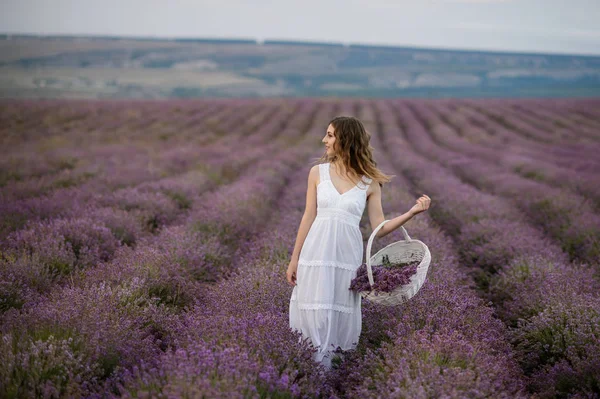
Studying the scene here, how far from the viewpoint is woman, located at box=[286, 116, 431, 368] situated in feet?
9.04

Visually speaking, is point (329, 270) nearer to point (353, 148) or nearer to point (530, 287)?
point (353, 148)

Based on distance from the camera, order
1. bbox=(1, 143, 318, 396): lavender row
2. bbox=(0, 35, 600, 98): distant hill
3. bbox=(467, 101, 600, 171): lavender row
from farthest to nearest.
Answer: bbox=(0, 35, 600, 98): distant hill, bbox=(467, 101, 600, 171): lavender row, bbox=(1, 143, 318, 396): lavender row

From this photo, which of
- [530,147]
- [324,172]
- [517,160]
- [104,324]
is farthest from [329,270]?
[530,147]

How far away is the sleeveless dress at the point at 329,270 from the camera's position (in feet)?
9.03

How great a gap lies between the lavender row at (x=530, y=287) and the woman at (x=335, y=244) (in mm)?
1149

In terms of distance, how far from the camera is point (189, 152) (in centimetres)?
1309

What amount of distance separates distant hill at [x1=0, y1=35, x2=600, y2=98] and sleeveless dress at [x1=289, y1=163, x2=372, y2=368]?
36.1m

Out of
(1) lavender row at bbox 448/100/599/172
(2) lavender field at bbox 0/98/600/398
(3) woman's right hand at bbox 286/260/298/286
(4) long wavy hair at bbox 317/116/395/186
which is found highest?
(4) long wavy hair at bbox 317/116/395/186

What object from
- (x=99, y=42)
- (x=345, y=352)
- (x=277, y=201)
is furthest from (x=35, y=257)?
(x=99, y=42)

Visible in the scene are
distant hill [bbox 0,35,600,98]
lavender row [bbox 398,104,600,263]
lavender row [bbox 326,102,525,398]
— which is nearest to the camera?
Result: lavender row [bbox 326,102,525,398]

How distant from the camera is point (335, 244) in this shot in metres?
2.75

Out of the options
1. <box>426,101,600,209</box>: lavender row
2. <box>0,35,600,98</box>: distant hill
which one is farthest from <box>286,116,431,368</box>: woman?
<box>0,35,600,98</box>: distant hill

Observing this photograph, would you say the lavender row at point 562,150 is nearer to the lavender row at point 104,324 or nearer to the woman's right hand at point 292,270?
the woman's right hand at point 292,270

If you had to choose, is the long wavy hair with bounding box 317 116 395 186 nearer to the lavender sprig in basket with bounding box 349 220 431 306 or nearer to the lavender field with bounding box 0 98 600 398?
the lavender sprig in basket with bounding box 349 220 431 306
